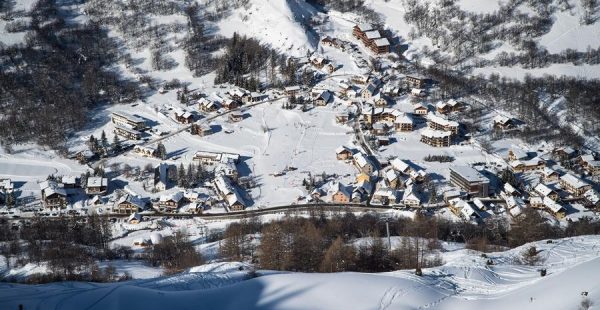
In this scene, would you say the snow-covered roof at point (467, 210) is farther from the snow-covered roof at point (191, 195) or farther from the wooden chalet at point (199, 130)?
the wooden chalet at point (199, 130)

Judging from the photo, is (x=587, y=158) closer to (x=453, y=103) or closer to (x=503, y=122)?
(x=503, y=122)

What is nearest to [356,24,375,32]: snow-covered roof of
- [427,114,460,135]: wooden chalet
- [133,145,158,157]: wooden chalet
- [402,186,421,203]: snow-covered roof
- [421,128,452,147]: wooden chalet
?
[427,114,460,135]: wooden chalet

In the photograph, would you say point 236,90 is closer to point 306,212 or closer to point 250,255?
point 306,212

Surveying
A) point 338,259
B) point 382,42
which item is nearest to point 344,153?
point 338,259

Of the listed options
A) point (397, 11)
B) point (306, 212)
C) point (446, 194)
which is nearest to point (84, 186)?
point (306, 212)

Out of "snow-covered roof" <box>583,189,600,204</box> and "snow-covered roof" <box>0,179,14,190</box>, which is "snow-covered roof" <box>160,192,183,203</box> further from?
"snow-covered roof" <box>583,189,600,204</box>

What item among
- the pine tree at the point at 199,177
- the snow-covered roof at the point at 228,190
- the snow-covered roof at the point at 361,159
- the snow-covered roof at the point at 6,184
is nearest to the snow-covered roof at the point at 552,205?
the snow-covered roof at the point at 361,159
